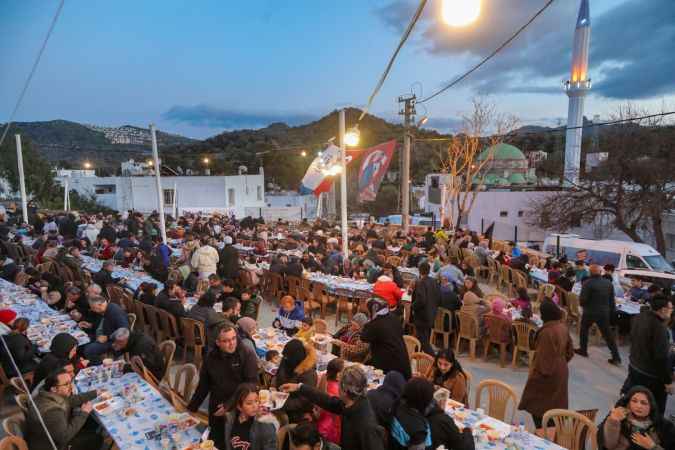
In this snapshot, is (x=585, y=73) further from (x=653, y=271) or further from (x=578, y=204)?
(x=653, y=271)

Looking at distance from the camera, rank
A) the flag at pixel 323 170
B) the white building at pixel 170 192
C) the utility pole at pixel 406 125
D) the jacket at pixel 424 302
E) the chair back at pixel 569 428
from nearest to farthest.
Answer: the chair back at pixel 569 428
the jacket at pixel 424 302
the flag at pixel 323 170
the utility pole at pixel 406 125
the white building at pixel 170 192

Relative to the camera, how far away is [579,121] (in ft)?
164

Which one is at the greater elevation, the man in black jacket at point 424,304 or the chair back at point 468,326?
the man in black jacket at point 424,304

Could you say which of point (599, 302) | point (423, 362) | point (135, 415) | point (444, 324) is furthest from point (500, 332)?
point (135, 415)

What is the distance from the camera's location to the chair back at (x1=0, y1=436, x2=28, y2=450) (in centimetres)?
331

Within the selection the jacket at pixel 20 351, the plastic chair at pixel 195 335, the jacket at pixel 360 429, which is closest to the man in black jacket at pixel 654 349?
the jacket at pixel 360 429

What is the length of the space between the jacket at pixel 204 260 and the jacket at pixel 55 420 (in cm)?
595

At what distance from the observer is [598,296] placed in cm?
680

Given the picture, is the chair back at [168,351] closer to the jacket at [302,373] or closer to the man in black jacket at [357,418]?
the jacket at [302,373]

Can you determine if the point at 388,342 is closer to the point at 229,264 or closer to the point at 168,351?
the point at 168,351

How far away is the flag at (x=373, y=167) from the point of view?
11.0m

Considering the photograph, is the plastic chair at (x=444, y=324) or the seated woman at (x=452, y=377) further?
the plastic chair at (x=444, y=324)

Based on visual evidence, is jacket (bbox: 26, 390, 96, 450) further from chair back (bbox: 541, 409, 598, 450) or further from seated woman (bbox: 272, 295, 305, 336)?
chair back (bbox: 541, 409, 598, 450)

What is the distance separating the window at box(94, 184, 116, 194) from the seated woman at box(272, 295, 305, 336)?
37.5 metres
